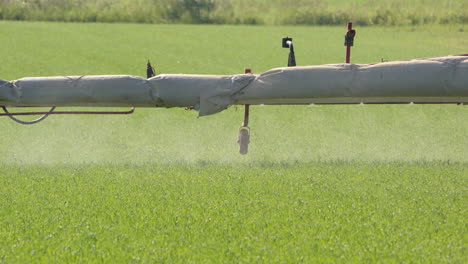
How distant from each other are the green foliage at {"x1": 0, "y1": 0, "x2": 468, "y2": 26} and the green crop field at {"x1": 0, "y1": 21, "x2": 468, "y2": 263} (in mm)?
18472

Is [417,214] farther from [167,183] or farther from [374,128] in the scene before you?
[374,128]

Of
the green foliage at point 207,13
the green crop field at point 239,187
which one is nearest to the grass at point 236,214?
the green crop field at point 239,187

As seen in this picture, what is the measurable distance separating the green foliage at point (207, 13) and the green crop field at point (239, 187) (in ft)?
60.6

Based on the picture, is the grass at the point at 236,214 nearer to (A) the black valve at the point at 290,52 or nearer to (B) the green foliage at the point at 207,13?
(A) the black valve at the point at 290,52

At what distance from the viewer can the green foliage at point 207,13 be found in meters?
30.9

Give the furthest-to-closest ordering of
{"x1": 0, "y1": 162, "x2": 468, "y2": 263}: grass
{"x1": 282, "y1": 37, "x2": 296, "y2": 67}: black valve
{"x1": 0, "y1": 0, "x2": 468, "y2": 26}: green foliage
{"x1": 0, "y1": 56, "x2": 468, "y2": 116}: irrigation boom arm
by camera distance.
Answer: {"x1": 0, "y1": 0, "x2": 468, "y2": 26}: green foliage < {"x1": 282, "y1": 37, "x2": 296, "y2": 67}: black valve < {"x1": 0, "y1": 56, "x2": 468, "y2": 116}: irrigation boom arm < {"x1": 0, "y1": 162, "x2": 468, "y2": 263}: grass

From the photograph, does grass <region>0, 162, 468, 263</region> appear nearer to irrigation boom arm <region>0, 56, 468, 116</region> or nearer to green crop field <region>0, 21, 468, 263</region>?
green crop field <region>0, 21, 468, 263</region>

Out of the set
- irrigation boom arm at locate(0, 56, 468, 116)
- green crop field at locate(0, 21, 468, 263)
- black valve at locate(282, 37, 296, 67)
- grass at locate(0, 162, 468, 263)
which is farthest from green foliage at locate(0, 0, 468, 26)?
grass at locate(0, 162, 468, 263)

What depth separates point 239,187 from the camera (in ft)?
22.0

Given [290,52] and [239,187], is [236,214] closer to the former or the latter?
[239,187]

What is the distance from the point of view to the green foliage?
102 feet

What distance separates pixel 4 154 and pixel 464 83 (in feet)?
22.5

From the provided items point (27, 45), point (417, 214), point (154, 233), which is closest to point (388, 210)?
point (417, 214)

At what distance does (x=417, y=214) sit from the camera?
5.72m
